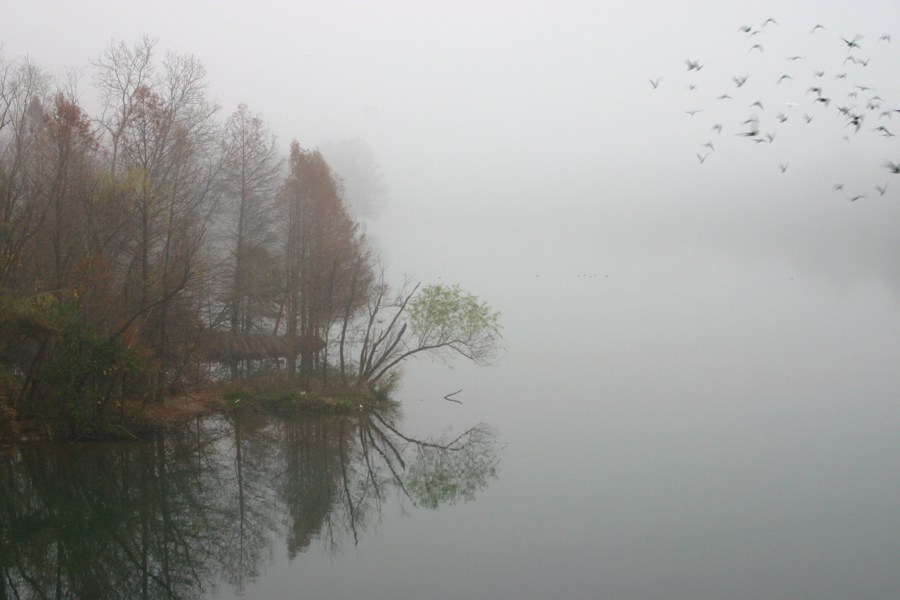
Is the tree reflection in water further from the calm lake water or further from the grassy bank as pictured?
the grassy bank

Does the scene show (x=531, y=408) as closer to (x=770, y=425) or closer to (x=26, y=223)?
(x=770, y=425)

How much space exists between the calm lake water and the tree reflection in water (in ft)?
0.20

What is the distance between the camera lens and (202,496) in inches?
702

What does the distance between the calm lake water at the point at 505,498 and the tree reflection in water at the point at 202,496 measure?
61 mm

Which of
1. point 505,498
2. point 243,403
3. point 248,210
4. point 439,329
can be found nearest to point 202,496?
point 505,498

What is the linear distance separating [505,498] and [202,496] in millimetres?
6839

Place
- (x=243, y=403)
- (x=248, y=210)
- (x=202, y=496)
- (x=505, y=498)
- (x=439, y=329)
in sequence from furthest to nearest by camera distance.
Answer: (x=248, y=210), (x=439, y=329), (x=243, y=403), (x=505, y=498), (x=202, y=496)

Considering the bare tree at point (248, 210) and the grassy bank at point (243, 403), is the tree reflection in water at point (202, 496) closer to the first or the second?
the grassy bank at point (243, 403)

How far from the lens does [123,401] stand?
2016cm

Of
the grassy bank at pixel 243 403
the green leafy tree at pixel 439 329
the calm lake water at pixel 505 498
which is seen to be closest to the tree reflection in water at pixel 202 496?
the calm lake water at pixel 505 498

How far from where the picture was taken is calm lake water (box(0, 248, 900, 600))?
1404 cm

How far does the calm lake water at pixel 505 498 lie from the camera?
14039 mm

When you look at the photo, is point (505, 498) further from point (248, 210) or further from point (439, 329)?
point (248, 210)

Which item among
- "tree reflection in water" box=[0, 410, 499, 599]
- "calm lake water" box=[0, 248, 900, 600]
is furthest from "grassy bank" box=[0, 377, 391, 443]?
"calm lake water" box=[0, 248, 900, 600]
